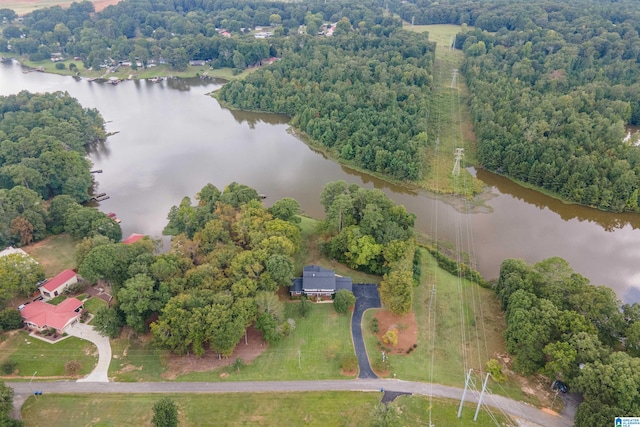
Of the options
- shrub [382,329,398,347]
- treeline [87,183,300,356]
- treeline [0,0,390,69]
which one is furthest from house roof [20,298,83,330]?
treeline [0,0,390,69]

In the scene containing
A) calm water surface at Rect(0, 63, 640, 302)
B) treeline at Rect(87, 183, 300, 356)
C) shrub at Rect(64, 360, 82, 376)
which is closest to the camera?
shrub at Rect(64, 360, 82, 376)

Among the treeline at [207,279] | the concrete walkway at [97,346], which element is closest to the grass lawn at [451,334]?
the treeline at [207,279]

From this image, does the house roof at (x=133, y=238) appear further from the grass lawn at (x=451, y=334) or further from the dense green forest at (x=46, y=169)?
the grass lawn at (x=451, y=334)

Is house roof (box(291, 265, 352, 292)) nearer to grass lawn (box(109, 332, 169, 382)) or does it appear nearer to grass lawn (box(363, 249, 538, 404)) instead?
grass lawn (box(363, 249, 538, 404))

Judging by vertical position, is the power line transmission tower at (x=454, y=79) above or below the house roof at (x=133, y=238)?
above

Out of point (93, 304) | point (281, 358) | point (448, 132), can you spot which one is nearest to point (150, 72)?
point (448, 132)

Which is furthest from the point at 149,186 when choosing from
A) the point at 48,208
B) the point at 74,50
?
the point at 74,50

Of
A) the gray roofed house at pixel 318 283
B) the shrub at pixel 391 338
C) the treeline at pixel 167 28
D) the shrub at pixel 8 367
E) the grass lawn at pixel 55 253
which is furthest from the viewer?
the treeline at pixel 167 28

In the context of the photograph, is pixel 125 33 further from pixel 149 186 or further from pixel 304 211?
pixel 304 211
